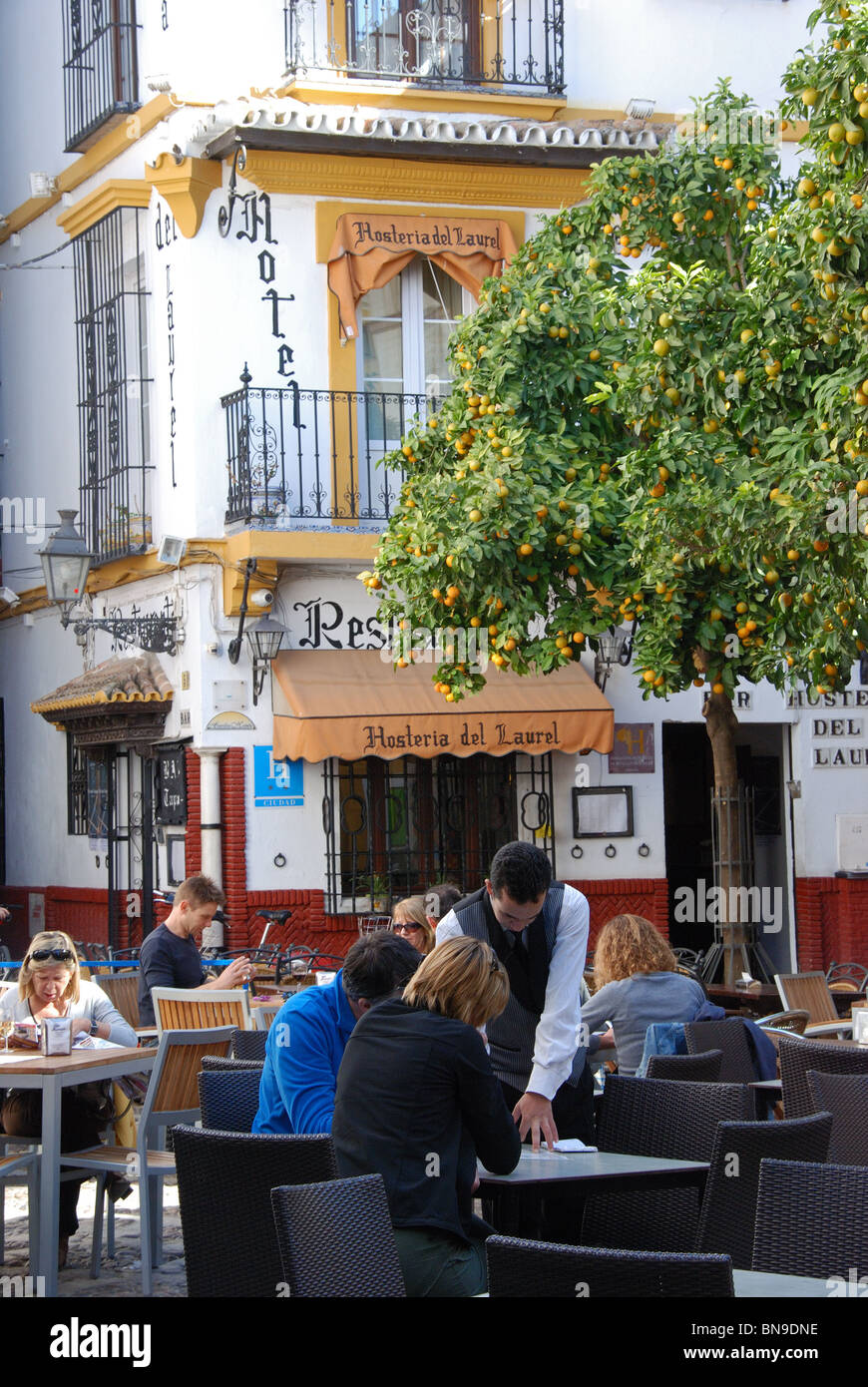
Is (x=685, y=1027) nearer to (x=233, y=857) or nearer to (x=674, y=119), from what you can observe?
(x=233, y=857)

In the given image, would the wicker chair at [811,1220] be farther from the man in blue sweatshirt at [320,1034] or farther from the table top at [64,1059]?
the table top at [64,1059]

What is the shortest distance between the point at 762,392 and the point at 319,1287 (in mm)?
6229

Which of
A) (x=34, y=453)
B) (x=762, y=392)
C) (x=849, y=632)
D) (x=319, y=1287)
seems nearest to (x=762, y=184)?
(x=762, y=392)

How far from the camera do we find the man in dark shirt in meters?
10.1

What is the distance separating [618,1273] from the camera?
3.62 m

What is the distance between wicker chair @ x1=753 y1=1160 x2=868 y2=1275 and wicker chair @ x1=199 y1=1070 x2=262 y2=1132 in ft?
7.82

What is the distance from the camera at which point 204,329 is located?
15.9 meters

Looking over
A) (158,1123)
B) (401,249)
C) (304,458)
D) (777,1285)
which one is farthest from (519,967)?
(401,249)

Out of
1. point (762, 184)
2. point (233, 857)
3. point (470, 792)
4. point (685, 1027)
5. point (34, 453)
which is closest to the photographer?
point (685, 1027)

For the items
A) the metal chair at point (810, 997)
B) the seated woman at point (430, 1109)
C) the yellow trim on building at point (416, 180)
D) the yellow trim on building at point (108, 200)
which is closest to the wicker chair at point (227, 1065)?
the seated woman at point (430, 1109)

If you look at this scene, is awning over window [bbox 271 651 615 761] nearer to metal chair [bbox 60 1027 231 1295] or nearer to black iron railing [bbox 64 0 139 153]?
black iron railing [bbox 64 0 139 153]

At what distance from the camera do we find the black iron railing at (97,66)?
1717cm

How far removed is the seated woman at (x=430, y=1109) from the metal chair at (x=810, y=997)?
5987mm

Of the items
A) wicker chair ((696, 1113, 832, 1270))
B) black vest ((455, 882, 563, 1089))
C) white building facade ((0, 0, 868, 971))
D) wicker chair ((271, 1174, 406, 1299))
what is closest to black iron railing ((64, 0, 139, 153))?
white building facade ((0, 0, 868, 971))
